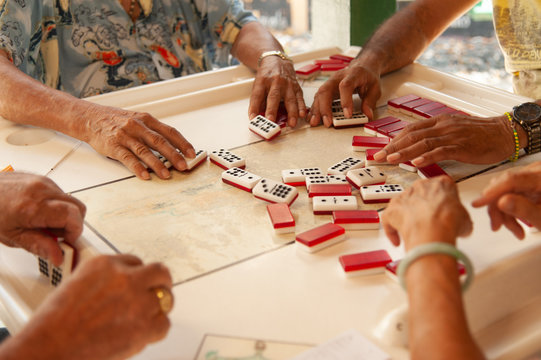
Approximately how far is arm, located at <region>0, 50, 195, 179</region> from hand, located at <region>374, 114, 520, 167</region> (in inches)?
23.4

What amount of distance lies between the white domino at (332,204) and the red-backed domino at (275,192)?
0.06 metres

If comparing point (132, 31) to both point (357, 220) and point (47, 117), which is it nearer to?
point (47, 117)

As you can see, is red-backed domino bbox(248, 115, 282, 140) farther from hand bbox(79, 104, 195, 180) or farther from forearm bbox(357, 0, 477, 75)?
forearm bbox(357, 0, 477, 75)

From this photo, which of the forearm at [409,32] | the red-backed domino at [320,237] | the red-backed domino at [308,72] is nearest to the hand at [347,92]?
the forearm at [409,32]

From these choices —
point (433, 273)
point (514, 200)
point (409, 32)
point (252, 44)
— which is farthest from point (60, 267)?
point (409, 32)

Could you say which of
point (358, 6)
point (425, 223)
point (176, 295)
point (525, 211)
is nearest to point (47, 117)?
point (176, 295)

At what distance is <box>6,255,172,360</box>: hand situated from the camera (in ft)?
2.60

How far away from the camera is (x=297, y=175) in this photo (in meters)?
1.42

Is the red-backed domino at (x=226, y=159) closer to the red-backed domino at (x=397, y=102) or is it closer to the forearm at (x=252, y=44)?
the red-backed domino at (x=397, y=102)

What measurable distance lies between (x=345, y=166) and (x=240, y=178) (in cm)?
30

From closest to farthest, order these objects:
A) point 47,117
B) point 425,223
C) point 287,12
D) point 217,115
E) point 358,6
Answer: point 425,223 → point 47,117 → point 217,115 → point 358,6 → point 287,12

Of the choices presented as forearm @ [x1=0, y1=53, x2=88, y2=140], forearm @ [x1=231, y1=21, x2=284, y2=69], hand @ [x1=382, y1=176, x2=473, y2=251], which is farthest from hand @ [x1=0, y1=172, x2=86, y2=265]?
forearm @ [x1=231, y1=21, x2=284, y2=69]

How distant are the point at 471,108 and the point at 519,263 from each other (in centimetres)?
81

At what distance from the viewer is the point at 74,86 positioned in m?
2.22
